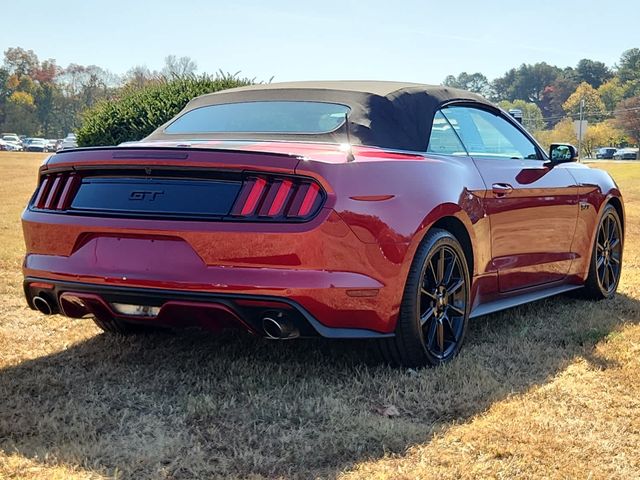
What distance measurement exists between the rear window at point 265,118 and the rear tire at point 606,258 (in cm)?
263

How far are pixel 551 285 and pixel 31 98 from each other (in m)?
121

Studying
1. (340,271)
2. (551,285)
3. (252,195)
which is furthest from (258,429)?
(551,285)

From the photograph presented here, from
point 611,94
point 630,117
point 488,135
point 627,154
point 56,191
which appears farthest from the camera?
point 611,94

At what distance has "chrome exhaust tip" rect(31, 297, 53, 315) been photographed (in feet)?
12.6

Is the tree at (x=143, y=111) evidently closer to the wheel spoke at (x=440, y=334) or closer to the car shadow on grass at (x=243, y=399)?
the car shadow on grass at (x=243, y=399)

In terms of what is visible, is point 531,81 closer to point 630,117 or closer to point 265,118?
point 630,117

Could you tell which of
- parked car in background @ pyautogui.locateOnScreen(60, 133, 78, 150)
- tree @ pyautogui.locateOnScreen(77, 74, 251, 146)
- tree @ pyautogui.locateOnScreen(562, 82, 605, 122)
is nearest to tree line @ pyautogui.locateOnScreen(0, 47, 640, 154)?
tree @ pyautogui.locateOnScreen(562, 82, 605, 122)

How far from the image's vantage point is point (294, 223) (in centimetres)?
333

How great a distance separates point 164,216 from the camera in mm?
3467

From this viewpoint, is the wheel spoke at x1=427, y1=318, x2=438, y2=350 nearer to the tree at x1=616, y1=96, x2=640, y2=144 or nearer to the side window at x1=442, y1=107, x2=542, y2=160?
the side window at x1=442, y1=107, x2=542, y2=160

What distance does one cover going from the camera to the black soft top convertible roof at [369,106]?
409 centimetres

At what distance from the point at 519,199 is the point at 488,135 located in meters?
0.46

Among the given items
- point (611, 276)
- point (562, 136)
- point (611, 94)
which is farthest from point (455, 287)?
point (611, 94)

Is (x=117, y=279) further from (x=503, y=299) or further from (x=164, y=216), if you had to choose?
(x=503, y=299)
